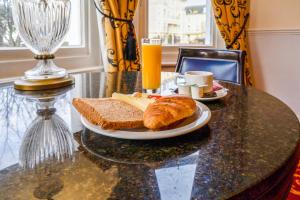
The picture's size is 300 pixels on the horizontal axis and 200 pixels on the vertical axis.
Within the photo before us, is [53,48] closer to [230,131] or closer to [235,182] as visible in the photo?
[230,131]

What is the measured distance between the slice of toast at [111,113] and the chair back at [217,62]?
2.94 feet

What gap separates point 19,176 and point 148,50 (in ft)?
2.45

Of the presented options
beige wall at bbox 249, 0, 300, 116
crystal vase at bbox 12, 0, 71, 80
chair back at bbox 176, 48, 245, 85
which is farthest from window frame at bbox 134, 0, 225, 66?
crystal vase at bbox 12, 0, 71, 80

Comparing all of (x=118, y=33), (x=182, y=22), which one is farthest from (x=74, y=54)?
(x=182, y=22)

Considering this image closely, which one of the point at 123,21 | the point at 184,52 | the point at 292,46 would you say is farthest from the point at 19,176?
the point at 292,46

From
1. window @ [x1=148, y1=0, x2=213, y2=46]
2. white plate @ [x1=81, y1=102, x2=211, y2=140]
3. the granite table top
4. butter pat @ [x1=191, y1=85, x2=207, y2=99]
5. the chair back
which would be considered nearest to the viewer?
the granite table top

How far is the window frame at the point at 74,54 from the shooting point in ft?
5.62

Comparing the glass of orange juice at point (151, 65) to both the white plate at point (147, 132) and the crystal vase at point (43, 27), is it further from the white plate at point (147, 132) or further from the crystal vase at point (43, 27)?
the white plate at point (147, 132)

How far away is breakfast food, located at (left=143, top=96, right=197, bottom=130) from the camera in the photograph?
0.54m

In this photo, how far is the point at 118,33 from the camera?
2.02 meters

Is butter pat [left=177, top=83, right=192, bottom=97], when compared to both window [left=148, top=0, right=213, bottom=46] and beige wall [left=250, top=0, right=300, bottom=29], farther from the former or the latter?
beige wall [left=250, top=0, right=300, bottom=29]

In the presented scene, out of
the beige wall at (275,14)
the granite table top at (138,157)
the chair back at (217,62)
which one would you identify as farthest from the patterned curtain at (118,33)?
the beige wall at (275,14)

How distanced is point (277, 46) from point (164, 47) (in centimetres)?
111

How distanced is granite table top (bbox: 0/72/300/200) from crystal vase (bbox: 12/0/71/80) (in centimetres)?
38
